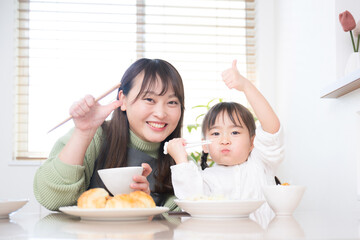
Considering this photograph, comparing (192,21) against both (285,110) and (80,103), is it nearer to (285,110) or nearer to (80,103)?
(285,110)

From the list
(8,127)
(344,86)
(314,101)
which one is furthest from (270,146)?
(8,127)

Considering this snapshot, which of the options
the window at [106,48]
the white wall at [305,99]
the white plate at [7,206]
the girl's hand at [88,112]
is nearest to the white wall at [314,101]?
Answer: the white wall at [305,99]

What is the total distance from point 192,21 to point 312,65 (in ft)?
4.31

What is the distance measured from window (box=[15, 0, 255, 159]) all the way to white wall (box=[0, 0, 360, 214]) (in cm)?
11

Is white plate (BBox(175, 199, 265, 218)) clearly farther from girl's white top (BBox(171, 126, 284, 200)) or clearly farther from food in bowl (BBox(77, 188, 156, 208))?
girl's white top (BBox(171, 126, 284, 200))

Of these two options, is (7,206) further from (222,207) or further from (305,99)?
(305,99)

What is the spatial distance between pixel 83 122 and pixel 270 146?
22.6 inches

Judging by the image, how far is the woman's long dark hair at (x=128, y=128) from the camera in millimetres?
1426

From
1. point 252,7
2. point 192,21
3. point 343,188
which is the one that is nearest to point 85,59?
point 192,21

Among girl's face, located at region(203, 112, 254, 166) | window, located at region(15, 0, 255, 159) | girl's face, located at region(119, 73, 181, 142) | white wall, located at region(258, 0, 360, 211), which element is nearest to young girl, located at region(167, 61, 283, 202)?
girl's face, located at region(203, 112, 254, 166)

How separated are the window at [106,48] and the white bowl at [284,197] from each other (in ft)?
7.79

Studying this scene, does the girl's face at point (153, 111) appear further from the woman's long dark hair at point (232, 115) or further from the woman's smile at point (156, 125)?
the woman's long dark hair at point (232, 115)

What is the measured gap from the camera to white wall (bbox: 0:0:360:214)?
1.85 meters

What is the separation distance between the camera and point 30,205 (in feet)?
9.83
